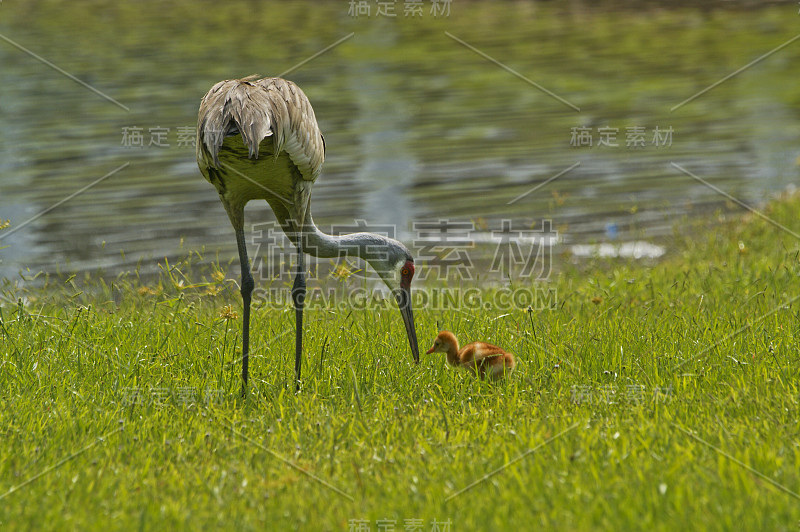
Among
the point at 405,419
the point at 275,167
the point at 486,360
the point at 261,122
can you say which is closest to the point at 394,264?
the point at 275,167

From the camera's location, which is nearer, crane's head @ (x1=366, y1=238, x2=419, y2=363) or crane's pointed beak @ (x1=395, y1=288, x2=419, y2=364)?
crane's pointed beak @ (x1=395, y1=288, x2=419, y2=364)

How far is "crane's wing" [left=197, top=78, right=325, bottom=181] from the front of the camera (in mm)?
5461

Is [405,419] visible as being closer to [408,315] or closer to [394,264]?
[408,315]

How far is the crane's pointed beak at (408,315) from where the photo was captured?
6.24 metres

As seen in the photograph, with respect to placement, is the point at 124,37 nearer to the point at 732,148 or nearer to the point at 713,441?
the point at 732,148

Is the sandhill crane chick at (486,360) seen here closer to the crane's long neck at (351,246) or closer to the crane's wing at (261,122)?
the crane's long neck at (351,246)

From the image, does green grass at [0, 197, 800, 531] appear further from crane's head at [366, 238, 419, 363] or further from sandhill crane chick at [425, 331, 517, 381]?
crane's head at [366, 238, 419, 363]

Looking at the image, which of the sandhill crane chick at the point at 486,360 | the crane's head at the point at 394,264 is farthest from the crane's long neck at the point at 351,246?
the sandhill crane chick at the point at 486,360

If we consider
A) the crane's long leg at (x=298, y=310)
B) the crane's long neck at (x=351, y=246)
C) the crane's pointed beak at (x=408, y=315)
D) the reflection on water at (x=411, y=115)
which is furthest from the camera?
the reflection on water at (x=411, y=115)

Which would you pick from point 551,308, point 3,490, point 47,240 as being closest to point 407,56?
point 47,240

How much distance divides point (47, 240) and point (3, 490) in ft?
25.2

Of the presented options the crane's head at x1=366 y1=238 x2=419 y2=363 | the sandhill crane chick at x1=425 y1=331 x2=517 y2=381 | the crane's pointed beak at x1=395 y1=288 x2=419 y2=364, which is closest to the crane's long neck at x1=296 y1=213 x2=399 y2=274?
the crane's head at x1=366 y1=238 x2=419 y2=363

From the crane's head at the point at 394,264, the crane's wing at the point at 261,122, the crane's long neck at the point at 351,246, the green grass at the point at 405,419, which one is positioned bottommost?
the green grass at the point at 405,419

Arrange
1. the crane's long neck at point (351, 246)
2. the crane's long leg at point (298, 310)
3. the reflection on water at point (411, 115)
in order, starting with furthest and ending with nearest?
the reflection on water at point (411, 115) < the crane's long neck at point (351, 246) < the crane's long leg at point (298, 310)
